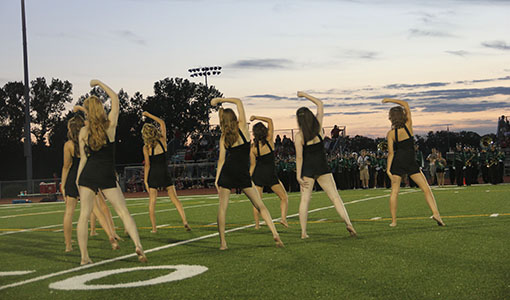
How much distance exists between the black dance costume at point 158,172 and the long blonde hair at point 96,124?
374cm

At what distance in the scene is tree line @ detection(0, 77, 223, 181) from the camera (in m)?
63.9

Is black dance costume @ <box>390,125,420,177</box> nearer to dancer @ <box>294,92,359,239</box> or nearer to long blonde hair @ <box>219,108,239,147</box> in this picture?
dancer @ <box>294,92,359,239</box>

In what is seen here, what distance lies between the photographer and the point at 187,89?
9300cm

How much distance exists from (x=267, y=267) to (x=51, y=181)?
37.4 meters

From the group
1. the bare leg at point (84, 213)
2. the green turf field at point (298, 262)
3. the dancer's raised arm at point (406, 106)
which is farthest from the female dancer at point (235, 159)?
the dancer's raised arm at point (406, 106)

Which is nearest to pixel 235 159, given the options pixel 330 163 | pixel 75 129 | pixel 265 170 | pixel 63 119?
pixel 75 129

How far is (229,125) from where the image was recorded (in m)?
7.87

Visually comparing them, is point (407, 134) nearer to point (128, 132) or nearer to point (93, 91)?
point (128, 132)

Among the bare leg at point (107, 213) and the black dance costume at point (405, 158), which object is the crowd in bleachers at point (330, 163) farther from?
the bare leg at point (107, 213)

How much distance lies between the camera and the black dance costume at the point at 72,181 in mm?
8797

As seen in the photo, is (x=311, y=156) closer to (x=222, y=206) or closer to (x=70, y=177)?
(x=222, y=206)

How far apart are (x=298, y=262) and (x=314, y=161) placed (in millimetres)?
2196

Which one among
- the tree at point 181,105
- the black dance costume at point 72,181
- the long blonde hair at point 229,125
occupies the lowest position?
the black dance costume at point 72,181

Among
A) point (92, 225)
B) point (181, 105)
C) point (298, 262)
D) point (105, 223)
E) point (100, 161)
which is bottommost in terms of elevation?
point (298, 262)
